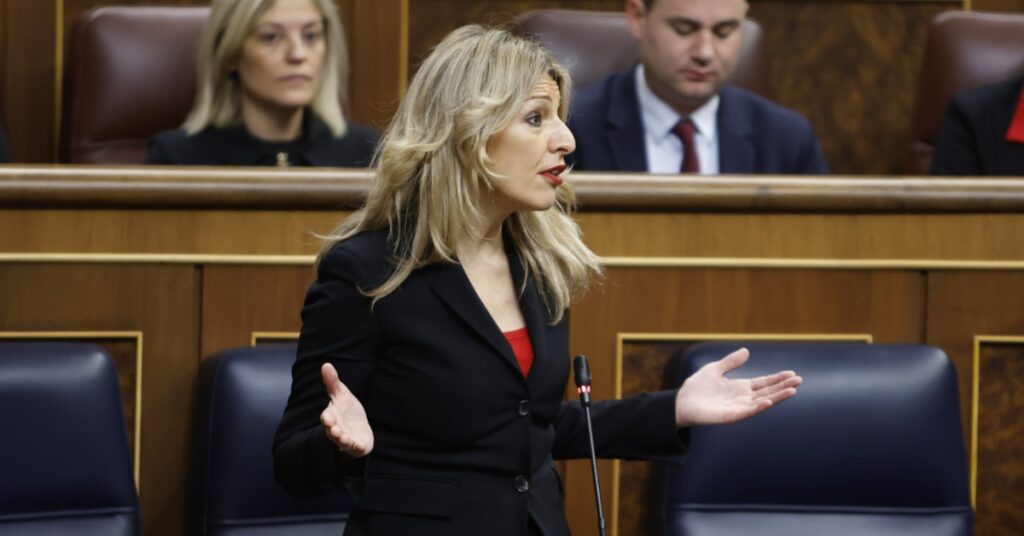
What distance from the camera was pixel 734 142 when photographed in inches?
93.7

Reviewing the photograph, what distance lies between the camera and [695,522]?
1655mm

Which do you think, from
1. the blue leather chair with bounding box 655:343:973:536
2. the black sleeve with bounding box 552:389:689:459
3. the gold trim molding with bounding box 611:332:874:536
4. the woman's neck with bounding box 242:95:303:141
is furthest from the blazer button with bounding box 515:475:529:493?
the woman's neck with bounding box 242:95:303:141

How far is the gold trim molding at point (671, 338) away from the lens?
5.84 feet

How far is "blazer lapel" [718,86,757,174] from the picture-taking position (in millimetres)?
2369

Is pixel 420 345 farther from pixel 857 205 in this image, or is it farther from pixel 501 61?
pixel 857 205

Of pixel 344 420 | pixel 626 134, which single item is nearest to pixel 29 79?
pixel 626 134

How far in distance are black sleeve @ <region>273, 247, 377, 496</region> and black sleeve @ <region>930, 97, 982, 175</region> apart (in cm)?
147

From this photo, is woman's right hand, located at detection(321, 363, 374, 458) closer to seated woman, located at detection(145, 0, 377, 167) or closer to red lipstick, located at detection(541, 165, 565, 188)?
red lipstick, located at detection(541, 165, 565, 188)

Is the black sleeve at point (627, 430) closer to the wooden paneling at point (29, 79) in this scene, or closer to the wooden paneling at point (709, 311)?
the wooden paneling at point (709, 311)

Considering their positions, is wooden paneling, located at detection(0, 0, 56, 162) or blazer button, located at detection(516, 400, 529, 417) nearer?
blazer button, located at detection(516, 400, 529, 417)

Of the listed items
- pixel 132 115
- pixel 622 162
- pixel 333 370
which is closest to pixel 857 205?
pixel 622 162

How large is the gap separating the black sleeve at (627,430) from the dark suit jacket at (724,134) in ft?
2.98

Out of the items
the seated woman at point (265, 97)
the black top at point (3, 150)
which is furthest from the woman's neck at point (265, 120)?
the black top at point (3, 150)

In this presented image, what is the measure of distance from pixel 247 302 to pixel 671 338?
47 centimetres
